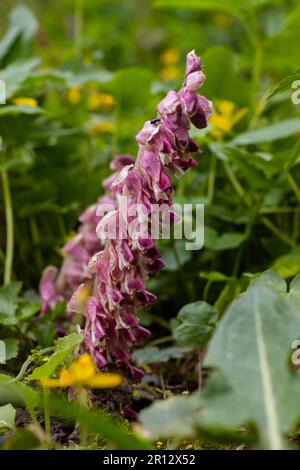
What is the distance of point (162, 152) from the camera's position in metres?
1.00

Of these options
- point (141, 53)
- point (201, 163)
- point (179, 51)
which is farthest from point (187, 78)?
point (141, 53)

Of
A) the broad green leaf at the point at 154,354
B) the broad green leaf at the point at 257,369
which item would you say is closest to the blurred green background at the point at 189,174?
the broad green leaf at the point at 154,354

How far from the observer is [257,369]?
0.77 m

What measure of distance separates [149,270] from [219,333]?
12.8 inches

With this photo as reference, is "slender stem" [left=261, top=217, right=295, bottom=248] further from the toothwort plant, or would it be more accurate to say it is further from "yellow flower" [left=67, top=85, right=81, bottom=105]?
"yellow flower" [left=67, top=85, right=81, bottom=105]

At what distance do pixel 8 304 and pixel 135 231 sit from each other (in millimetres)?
384

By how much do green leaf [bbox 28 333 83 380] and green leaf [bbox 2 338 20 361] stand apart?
259mm

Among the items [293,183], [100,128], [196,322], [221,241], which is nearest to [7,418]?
[196,322]

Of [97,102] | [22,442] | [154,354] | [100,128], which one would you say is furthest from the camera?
[97,102]

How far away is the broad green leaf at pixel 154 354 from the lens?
135 centimetres

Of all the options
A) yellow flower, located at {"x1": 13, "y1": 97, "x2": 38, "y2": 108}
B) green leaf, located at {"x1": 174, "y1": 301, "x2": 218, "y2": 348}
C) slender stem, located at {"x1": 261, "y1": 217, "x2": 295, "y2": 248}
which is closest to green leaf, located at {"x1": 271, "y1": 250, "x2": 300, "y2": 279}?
green leaf, located at {"x1": 174, "y1": 301, "x2": 218, "y2": 348}

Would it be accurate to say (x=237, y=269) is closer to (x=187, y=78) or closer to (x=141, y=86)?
(x=141, y=86)

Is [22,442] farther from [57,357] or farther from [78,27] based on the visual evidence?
[78,27]

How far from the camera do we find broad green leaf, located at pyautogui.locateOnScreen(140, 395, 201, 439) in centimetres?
71
